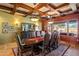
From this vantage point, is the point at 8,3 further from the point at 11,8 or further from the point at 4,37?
the point at 4,37

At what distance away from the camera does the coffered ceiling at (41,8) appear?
2.00 metres

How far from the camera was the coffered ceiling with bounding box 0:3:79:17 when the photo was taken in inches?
78.9

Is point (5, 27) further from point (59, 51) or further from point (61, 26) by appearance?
point (59, 51)

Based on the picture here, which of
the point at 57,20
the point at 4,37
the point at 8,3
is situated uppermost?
the point at 8,3

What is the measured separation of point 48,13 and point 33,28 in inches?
17.2

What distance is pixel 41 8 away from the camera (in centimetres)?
208

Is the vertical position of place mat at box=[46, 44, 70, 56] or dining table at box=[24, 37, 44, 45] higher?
dining table at box=[24, 37, 44, 45]

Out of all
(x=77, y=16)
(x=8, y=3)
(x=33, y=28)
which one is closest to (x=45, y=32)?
(x=33, y=28)

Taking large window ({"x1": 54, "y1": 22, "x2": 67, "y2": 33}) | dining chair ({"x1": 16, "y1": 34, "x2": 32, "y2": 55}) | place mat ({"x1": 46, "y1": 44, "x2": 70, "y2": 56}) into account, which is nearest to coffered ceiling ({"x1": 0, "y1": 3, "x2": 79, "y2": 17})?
large window ({"x1": 54, "y1": 22, "x2": 67, "y2": 33})

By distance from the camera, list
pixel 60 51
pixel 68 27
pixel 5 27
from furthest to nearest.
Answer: pixel 60 51, pixel 68 27, pixel 5 27

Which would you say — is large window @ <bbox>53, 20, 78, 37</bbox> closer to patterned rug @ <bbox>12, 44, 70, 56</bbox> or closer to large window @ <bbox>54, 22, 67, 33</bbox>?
large window @ <bbox>54, 22, 67, 33</bbox>

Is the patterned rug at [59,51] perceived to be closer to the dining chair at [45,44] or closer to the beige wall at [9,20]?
the dining chair at [45,44]

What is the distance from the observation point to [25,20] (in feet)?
6.80

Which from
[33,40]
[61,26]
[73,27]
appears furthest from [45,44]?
[73,27]
